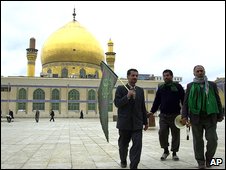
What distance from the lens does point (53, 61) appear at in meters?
44.9

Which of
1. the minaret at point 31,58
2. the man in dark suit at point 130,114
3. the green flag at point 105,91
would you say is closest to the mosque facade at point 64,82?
the minaret at point 31,58

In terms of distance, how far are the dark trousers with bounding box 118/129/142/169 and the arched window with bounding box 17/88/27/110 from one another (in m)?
35.2

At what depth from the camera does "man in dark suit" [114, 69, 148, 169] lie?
16.9ft

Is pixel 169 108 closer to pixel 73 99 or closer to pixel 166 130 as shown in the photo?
pixel 166 130

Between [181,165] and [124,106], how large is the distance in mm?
1266

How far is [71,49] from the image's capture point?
44.3 meters

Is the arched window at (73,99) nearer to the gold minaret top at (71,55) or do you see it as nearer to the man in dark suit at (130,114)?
the gold minaret top at (71,55)

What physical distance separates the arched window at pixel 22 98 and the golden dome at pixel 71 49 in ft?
22.8

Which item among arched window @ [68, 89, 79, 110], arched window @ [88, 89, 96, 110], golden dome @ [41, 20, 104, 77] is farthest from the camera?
golden dome @ [41, 20, 104, 77]

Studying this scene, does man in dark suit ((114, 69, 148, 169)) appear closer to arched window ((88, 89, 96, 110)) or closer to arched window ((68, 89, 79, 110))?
arched window ((68, 89, 79, 110))

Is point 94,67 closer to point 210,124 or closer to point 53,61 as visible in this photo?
point 53,61

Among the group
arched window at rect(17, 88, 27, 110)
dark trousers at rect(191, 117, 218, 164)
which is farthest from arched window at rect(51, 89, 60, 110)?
dark trousers at rect(191, 117, 218, 164)

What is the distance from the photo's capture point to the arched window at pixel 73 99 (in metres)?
39.9

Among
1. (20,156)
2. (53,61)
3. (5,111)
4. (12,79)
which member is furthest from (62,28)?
(20,156)
